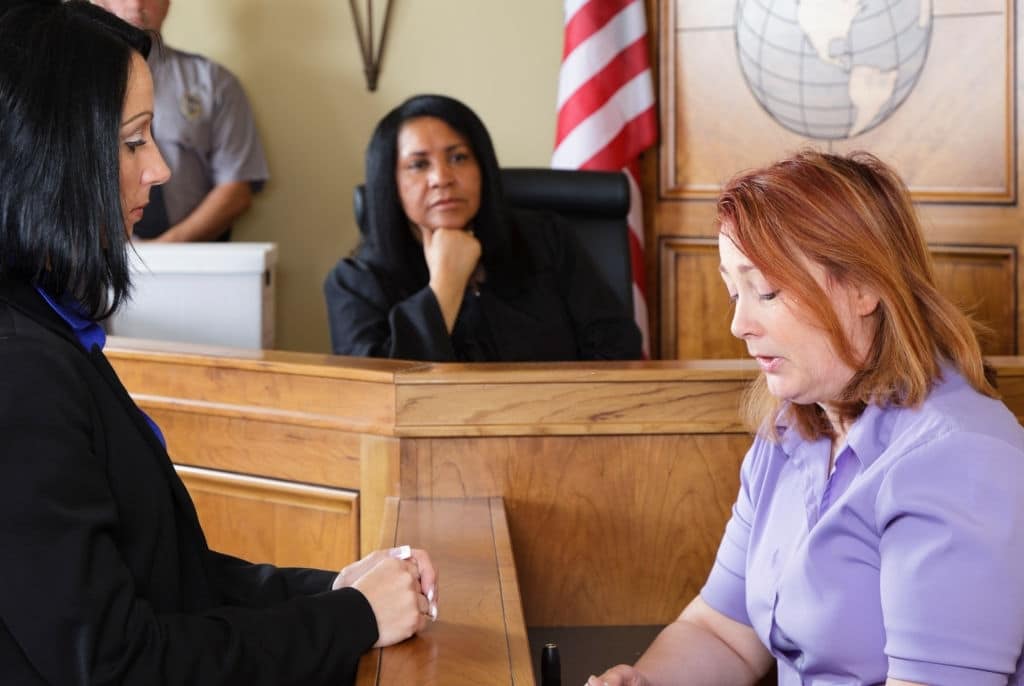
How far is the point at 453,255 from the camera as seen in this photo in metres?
2.89

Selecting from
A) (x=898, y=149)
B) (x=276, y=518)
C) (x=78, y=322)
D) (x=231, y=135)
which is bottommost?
(x=276, y=518)

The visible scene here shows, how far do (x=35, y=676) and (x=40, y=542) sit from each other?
0.12 metres

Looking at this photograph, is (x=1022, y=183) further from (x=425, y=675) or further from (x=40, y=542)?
(x=40, y=542)

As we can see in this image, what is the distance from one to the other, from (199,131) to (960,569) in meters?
3.51

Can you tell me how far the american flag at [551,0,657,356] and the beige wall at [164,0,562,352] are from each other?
1.01 feet

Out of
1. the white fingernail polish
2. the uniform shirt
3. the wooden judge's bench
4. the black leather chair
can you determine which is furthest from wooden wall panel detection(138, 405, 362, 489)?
the uniform shirt

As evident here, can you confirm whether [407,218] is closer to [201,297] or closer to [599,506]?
[201,297]

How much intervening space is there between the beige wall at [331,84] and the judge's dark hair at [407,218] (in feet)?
4.48

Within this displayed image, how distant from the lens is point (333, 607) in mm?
1229

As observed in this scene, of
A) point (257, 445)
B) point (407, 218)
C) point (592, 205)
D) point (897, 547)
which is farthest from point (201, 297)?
point (897, 547)

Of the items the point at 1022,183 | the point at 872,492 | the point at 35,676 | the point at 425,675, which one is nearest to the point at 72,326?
the point at 35,676

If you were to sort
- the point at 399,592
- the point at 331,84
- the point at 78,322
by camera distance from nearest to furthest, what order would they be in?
the point at 78,322 → the point at 399,592 → the point at 331,84

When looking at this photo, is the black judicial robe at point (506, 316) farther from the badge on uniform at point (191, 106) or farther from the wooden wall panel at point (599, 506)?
the badge on uniform at point (191, 106)

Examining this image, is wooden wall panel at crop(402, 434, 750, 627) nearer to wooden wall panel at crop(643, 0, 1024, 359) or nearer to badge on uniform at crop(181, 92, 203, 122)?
wooden wall panel at crop(643, 0, 1024, 359)
